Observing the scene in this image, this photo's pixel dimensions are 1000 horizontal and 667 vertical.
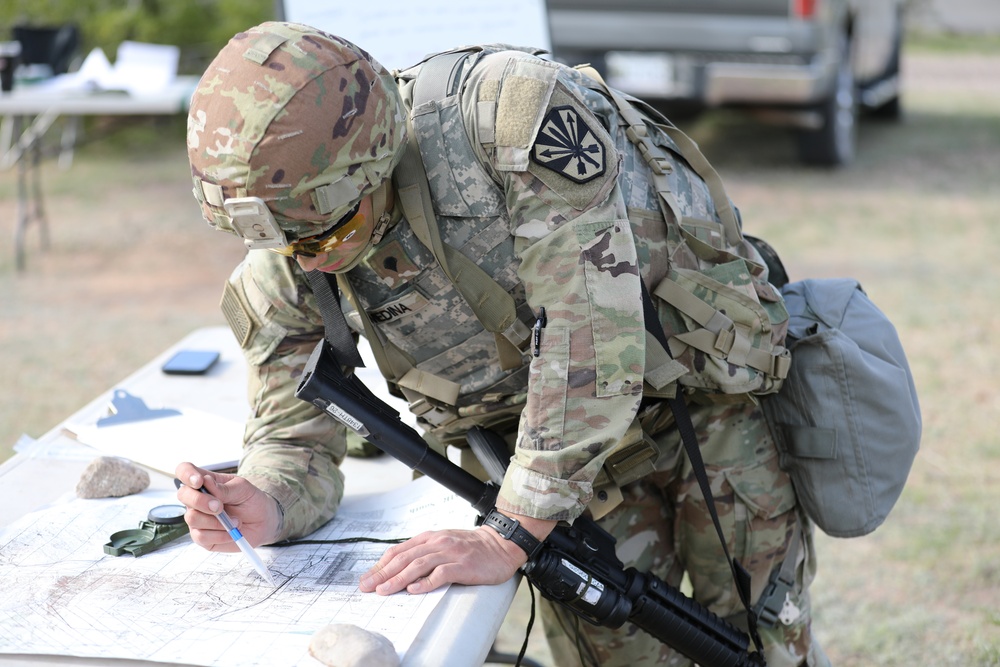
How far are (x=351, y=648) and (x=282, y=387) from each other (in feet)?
2.34

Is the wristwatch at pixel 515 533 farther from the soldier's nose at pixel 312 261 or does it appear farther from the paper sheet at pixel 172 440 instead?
the paper sheet at pixel 172 440

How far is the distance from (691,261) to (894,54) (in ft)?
28.1

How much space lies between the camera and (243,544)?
65.0 inches

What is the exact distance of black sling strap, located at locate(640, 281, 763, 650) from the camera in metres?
1.78

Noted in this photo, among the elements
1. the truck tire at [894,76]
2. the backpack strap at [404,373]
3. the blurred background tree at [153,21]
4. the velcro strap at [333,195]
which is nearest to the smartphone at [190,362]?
the backpack strap at [404,373]

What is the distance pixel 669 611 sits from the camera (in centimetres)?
185

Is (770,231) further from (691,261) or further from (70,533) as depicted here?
(70,533)

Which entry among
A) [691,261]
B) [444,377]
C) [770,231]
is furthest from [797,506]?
[770,231]

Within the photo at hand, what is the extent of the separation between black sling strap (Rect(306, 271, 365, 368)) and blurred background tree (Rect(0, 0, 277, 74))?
7943mm

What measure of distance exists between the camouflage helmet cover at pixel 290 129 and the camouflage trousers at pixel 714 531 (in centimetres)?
86

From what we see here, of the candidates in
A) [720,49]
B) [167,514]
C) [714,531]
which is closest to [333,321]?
[167,514]

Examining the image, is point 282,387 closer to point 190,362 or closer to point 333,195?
point 333,195

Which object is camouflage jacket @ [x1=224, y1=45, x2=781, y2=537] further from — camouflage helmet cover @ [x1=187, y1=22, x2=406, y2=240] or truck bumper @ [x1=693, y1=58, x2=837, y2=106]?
truck bumper @ [x1=693, y1=58, x2=837, y2=106]

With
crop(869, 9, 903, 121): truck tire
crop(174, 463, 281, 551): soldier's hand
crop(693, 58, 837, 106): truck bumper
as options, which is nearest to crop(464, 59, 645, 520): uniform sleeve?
crop(174, 463, 281, 551): soldier's hand
